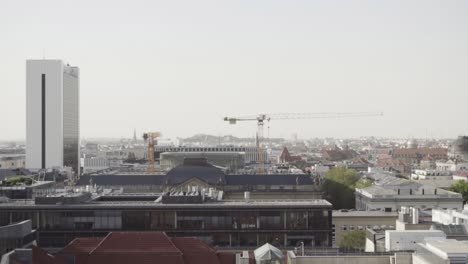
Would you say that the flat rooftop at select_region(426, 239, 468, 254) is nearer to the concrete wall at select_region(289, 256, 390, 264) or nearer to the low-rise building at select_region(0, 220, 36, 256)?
the concrete wall at select_region(289, 256, 390, 264)

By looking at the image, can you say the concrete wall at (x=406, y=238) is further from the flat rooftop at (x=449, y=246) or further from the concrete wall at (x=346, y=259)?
the flat rooftop at (x=449, y=246)

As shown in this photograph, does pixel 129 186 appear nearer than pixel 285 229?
No

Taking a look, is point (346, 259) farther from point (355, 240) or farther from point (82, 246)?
point (355, 240)

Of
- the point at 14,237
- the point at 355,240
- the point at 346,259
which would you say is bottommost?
the point at 355,240

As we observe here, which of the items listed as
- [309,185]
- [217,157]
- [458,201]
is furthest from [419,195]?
[217,157]

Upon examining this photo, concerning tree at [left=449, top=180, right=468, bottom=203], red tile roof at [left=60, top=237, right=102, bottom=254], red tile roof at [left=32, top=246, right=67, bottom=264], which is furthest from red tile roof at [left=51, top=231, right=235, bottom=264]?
tree at [left=449, top=180, right=468, bottom=203]

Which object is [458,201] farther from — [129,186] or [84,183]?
[84,183]

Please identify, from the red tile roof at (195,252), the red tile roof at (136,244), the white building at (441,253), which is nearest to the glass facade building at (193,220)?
the red tile roof at (195,252)

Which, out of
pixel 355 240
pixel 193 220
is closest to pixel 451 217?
pixel 355 240
